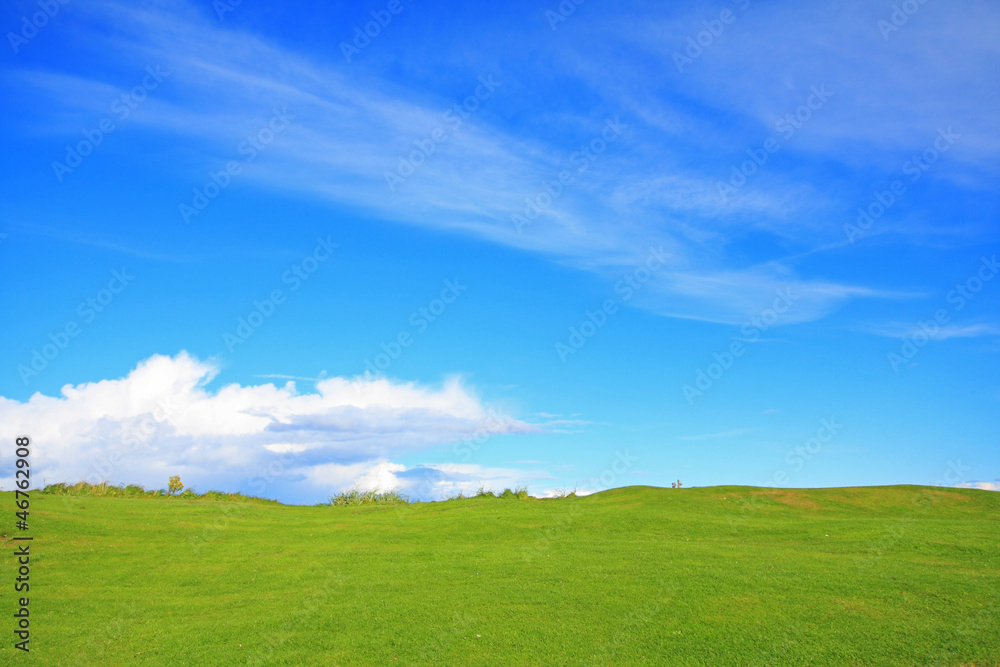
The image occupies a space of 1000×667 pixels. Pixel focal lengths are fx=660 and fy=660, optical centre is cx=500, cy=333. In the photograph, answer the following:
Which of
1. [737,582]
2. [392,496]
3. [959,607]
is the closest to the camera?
[959,607]

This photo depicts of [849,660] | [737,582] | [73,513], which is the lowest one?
[849,660]

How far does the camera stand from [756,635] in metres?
14.4

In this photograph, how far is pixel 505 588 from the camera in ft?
59.7

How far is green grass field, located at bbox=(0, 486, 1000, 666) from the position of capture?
14.1m

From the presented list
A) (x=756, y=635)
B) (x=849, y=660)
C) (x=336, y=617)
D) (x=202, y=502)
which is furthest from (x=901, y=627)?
(x=202, y=502)

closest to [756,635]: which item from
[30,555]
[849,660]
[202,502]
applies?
[849,660]

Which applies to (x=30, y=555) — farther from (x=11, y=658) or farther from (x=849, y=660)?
(x=849, y=660)

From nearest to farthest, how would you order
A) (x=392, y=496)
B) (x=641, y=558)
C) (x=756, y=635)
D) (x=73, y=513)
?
(x=756, y=635) → (x=641, y=558) → (x=73, y=513) → (x=392, y=496)

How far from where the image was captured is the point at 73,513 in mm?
29000

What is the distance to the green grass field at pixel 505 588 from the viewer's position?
1407cm

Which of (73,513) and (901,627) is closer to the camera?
(901,627)

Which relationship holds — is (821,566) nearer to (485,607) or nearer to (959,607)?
(959,607)

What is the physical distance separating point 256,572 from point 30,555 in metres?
8.57

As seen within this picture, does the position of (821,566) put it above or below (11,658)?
above
